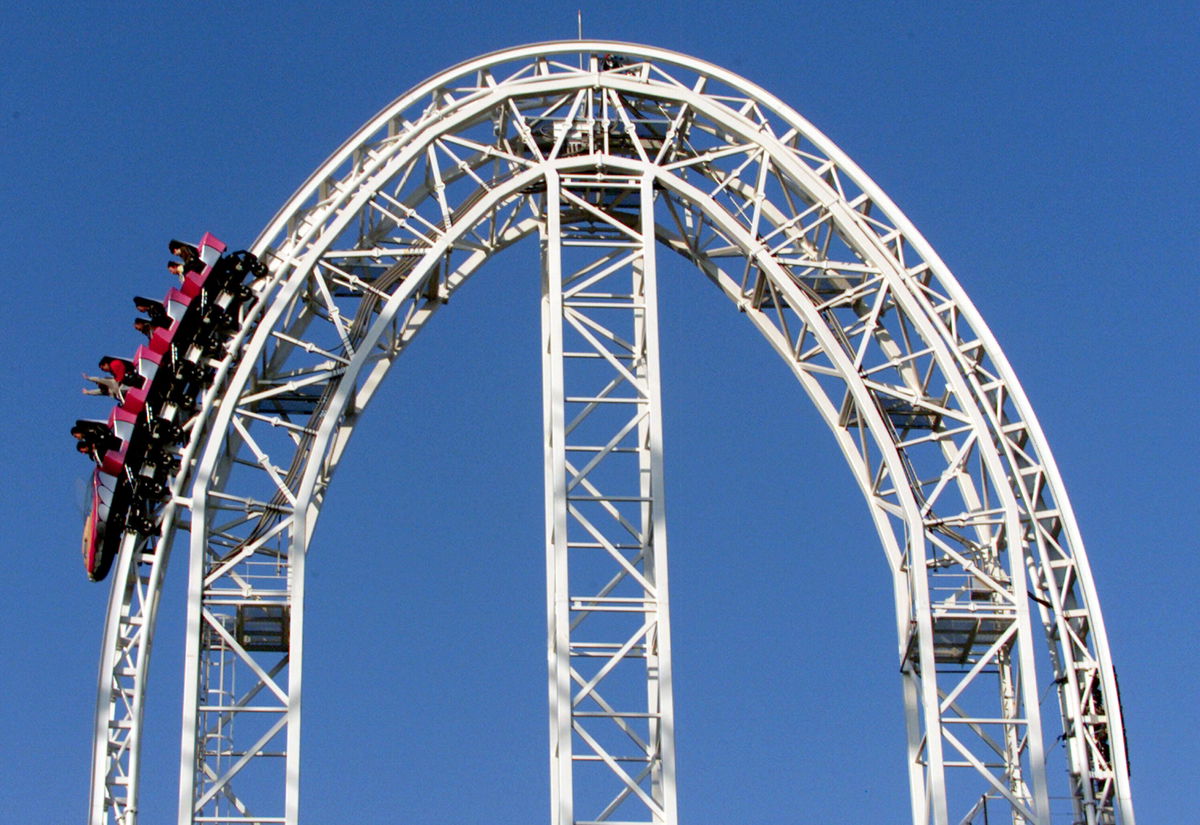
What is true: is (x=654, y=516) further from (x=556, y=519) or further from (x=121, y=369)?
(x=121, y=369)

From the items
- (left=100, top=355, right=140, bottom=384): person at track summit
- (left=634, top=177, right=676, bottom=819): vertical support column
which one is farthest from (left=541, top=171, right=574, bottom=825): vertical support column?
(left=100, top=355, right=140, bottom=384): person at track summit

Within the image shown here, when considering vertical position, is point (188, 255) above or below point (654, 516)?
above

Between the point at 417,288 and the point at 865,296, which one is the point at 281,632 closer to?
the point at 417,288

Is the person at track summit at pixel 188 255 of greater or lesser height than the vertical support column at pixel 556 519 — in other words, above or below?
above

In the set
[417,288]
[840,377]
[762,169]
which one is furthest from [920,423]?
[417,288]

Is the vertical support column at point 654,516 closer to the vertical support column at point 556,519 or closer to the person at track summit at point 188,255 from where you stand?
the vertical support column at point 556,519

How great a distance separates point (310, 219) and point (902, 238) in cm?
850

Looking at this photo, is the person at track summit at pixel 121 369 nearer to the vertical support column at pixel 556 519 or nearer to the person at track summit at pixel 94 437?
the person at track summit at pixel 94 437

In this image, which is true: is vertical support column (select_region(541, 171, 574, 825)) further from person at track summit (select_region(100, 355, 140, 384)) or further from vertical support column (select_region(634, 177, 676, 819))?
person at track summit (select_region(100, 355, 140, 384))

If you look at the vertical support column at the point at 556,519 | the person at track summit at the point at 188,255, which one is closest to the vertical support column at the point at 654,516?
the vertical support column at the point at 556,519

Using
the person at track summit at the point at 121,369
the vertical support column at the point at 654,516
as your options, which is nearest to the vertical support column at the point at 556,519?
the vertical support column at the point at 654,516

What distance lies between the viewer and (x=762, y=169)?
128 ft

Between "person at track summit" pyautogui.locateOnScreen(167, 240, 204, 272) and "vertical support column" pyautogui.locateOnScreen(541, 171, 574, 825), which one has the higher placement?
"person at track summit" pyautogui.locateOnScreen(167, 240, 204, 272)

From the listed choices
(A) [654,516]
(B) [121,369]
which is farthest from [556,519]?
(B) [121,369]
